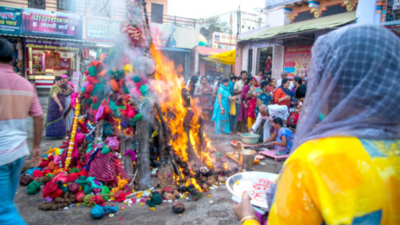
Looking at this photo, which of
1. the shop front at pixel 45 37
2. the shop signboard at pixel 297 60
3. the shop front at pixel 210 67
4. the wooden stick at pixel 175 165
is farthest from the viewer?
the shop front at pixel 210 67

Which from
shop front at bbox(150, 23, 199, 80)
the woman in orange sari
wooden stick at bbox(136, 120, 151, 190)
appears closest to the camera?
wooden stick at bbox(136, 120, 151, 190)

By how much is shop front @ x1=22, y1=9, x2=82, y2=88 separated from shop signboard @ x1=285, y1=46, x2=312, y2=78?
1346 cm

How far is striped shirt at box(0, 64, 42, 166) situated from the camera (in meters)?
2.76

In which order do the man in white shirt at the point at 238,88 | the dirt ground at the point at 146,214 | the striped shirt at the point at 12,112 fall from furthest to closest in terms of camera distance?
the man in white shirt at the point at 238,88, the dirt ground at the point at 146,214, the striped shirt at the point at 12,112

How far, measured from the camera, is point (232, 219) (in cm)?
420

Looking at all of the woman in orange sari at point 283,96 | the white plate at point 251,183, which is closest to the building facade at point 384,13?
the woman in orange sari at point 283,96

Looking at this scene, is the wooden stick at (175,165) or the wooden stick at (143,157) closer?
the wooden stick at (143,157)

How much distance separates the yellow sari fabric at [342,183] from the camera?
1111mm

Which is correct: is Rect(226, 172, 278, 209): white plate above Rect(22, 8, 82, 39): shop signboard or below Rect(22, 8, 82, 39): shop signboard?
below

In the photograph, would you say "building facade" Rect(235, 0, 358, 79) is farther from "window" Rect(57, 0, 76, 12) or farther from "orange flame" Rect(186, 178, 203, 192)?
"window" Rect(57, 0, 76, 12)

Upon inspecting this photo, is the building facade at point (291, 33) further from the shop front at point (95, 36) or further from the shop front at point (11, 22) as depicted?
the shop front at point (11, 22)

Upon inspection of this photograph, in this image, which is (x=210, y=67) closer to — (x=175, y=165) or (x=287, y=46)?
(x=287, y=46)

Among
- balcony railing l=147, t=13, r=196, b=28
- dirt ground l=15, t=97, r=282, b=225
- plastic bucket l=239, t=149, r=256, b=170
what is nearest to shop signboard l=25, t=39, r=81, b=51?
balcony railing l=147, t=13, r=196, b=28

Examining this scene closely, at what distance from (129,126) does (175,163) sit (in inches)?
45.4
